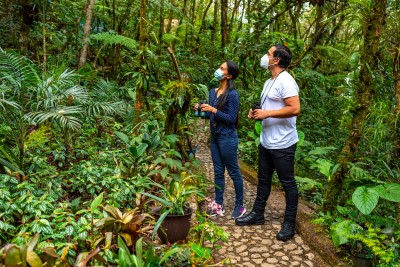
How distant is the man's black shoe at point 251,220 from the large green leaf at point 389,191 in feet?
4.24

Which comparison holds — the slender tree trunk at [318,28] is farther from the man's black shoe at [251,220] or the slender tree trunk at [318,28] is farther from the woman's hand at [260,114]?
the man's black shoe at [251,220]

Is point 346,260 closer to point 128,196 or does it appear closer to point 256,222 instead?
point 256,222

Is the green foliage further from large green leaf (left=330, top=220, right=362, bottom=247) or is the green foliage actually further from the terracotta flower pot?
the terracotta flower pot

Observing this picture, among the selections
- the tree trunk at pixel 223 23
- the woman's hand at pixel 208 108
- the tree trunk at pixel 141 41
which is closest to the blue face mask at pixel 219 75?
the woman's hand at pixel 208 108

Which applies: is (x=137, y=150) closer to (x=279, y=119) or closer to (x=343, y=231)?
(x=279, y=119)

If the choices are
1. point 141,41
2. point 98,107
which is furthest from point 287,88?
point 98,107

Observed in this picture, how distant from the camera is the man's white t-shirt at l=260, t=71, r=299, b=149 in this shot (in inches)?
135

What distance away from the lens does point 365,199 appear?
3.05 meters

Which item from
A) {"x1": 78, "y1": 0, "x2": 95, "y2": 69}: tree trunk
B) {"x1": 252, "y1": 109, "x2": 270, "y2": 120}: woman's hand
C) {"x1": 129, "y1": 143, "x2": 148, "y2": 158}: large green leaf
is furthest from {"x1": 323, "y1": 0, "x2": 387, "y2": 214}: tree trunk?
{"x1": 78, "y1": 0, "x2": 95, "y2": 69}: tree trunk

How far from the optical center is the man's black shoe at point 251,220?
12.9ft

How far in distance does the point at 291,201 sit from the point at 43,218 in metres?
2.24

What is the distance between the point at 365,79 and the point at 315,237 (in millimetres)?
1554

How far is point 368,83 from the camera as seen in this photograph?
3410 millimetres

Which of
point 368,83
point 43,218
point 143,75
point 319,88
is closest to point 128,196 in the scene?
point 43,218
